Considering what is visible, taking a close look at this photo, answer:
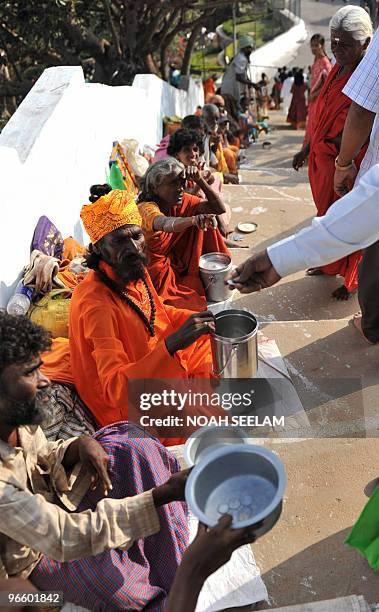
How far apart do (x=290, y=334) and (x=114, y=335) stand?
1.52 m

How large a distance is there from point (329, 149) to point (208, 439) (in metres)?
2.92

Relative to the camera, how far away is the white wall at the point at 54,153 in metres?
3.97

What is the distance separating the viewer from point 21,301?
379 cm

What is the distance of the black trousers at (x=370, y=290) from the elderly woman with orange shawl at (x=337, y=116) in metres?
0.62

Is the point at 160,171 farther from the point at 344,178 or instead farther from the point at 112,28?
the point at 112,28

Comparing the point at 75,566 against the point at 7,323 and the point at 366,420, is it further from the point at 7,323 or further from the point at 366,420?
the point at 366,420

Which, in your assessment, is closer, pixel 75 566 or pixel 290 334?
pixel 75 566

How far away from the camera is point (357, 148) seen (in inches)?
157

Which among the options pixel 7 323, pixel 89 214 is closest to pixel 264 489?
pixel 7 323

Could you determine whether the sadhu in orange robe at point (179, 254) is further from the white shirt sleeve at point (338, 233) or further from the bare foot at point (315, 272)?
the white shirt sleeve at point (338, 233)

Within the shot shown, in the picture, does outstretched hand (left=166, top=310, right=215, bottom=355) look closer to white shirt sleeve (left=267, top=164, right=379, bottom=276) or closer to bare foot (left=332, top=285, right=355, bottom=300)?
white shirt sleeve (left=267, top=164, right=379, bottom=276)

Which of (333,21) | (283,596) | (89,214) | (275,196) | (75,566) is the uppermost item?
(333,21)

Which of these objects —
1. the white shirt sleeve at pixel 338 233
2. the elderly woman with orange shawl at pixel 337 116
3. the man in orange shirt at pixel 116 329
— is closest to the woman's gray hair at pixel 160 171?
the man in orange shirt at pixel 116 329

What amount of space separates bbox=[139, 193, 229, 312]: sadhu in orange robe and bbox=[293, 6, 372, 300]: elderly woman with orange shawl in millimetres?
916
